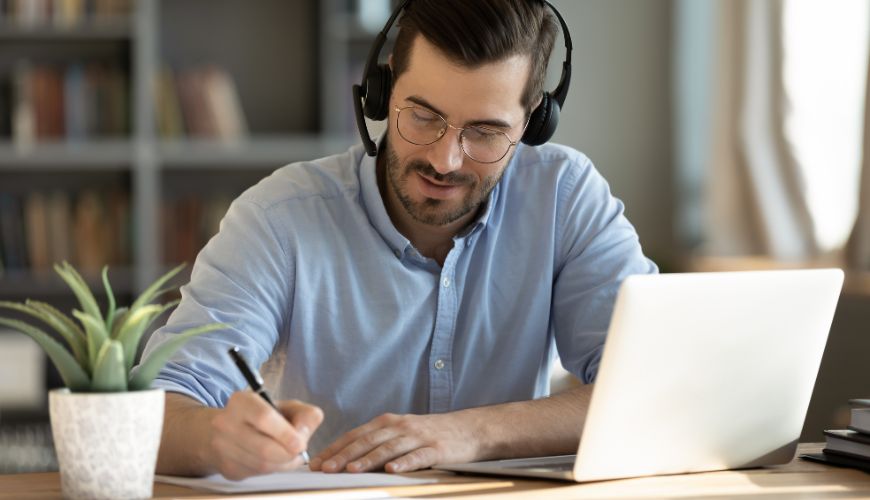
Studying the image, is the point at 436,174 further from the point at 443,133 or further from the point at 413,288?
the point at 413,288

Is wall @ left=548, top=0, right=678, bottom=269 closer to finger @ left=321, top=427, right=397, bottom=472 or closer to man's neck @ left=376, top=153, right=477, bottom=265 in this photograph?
man's neck @ left=376, top=153, right=477, bottom=265

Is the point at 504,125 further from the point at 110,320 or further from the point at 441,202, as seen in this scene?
the point at 110,320

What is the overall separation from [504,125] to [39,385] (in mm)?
2814

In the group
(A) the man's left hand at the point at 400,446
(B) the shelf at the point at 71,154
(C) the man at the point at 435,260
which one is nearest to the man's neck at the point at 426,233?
(C) the man at the point at 435,260

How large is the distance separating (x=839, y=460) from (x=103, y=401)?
89cm

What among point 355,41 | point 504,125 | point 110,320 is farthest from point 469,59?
point 355,41

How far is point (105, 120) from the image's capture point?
4.14 meters

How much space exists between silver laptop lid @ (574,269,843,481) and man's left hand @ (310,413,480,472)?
0.19m

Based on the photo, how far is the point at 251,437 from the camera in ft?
4.09

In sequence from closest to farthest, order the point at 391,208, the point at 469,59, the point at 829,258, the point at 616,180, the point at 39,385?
the point at 469,59
the point at 391,208
the point at 829,258
the point at 39,385
the point at 616,180

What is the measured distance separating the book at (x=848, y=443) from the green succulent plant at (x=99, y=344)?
0.80 meters

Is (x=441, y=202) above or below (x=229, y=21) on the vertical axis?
below

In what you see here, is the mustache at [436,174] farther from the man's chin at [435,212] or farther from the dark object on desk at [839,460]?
the dark object on desk at [839,460]

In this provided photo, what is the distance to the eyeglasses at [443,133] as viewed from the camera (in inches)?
68.4
